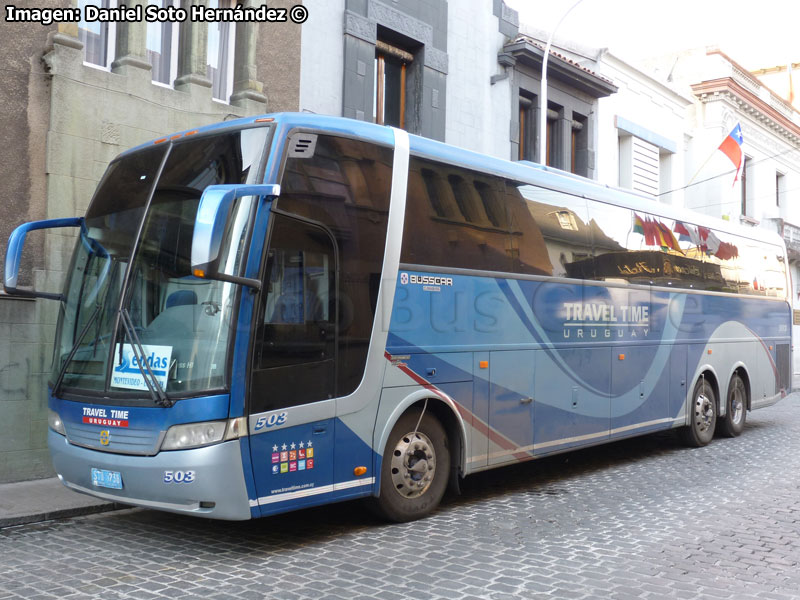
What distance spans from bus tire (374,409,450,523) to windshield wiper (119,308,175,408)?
213 centimetres

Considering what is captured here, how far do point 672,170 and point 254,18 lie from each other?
59.6 ft

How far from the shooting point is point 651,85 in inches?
1024

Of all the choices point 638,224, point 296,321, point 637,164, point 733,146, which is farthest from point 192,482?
point 733,146

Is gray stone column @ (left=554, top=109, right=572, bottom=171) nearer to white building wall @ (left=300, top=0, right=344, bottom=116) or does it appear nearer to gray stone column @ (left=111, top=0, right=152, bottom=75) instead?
white building wall @ (left=300, top=0, right=344, bottom=116)

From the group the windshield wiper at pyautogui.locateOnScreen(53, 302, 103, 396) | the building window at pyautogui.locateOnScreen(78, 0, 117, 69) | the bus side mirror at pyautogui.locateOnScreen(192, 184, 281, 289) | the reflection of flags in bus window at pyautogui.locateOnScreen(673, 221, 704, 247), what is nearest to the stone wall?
the building window at pyautogui.locateOnScreen(78, 0, 117, 69)

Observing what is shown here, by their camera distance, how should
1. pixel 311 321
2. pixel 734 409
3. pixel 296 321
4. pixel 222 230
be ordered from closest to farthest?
pixel 222 230
pixel 296 321
pixel 311 321
pixel 734 409

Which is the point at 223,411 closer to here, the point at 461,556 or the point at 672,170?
the point at 461,556

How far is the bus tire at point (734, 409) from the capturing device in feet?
46.3

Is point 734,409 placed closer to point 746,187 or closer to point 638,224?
point 638,224

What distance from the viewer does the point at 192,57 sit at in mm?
11961

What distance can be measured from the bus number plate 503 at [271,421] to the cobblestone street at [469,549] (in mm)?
1005

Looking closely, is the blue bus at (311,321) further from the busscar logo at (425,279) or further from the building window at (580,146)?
the building window at (580,146)

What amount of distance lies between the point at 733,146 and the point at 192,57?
21.0m

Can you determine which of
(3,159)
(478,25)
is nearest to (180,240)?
(3,159)
